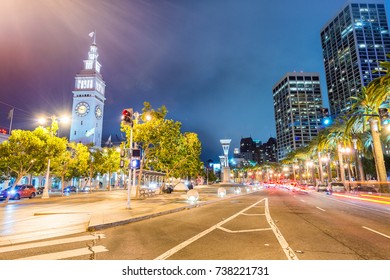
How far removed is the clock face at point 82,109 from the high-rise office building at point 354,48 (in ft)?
521

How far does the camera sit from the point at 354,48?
559ft

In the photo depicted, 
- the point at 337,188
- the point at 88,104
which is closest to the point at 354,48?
the point at 337,188

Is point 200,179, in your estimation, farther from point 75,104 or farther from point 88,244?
point 88,244

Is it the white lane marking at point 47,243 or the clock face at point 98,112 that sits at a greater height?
the clock face at point 98,112

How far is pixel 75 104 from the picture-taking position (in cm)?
11100

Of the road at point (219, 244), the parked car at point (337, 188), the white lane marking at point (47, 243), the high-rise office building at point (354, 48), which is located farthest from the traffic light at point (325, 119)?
the high-rise office building at point (354, 48)

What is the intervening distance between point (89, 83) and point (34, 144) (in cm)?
10363

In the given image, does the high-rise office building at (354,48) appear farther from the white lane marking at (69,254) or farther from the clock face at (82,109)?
the white lane marking at (69,254)

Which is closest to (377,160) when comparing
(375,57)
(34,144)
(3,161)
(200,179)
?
(34,144)

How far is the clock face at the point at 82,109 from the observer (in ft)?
355

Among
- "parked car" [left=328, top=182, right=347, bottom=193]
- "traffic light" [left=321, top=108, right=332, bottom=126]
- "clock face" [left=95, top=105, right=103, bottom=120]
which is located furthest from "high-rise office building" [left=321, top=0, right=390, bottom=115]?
"traffic light" [left=321, top=108, right=332, bottom=126]

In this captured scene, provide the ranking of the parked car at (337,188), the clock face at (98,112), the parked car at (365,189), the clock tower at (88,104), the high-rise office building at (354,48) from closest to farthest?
the parked car at (365,189)
the parked car at (337,188)
the clock tower at (88,104)
the clock face at (98,112)
the high-rise office building at (354,48)

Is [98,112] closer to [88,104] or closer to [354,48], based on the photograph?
[88,104]
